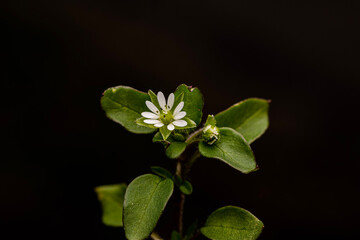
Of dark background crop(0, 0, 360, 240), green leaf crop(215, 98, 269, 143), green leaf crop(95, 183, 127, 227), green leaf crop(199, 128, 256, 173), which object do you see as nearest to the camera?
green leaf crop(199, 128, 256, 173)

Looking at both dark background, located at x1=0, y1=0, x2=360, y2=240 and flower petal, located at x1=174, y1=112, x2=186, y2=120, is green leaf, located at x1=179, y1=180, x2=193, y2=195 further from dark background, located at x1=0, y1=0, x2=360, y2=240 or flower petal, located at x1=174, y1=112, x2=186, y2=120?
dark background, located at x1=0, y1=0, x2=360, y2=240

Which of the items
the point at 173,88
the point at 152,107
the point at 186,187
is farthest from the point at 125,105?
the point at 173,88

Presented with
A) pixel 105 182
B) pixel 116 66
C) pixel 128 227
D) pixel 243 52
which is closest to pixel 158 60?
pixel 116 66

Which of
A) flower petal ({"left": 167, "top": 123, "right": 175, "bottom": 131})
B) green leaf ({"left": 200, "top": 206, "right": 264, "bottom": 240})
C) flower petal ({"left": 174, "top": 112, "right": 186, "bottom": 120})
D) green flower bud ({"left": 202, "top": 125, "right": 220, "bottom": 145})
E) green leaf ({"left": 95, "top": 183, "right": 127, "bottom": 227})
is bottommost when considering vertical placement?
green leaf ({"left": 95, "top": 183, "right": 127, "bottom": 227})

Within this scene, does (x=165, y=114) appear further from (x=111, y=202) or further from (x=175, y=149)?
(x=111, y=202)

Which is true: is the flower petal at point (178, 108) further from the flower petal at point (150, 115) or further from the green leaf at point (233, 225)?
the green leaf at point (233, 225)

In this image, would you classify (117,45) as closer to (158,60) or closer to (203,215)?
(158,60)

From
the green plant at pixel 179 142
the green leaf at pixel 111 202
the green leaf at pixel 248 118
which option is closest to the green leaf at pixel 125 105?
the green plant at pixel 179 142

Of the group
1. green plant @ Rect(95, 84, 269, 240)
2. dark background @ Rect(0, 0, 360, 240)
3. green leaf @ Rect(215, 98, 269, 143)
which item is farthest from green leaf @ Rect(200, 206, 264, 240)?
dark background @ Rect(0, 0, 360, 240)
